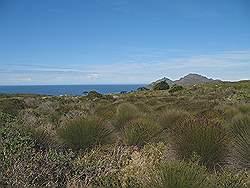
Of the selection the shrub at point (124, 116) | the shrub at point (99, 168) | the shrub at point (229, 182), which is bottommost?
the shrub at point (99, 168)

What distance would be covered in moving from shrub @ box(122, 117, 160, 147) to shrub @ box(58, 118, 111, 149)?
1.86ft

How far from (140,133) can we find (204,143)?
2405 mm

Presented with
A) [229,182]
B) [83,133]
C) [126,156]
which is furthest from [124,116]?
[229,182]

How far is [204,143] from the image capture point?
802cm

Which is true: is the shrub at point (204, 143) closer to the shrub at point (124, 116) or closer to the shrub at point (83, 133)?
the shrub at point (83, 133)

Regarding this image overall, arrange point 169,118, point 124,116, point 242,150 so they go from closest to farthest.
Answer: point 242,150 → point 169,118 → point 124,116

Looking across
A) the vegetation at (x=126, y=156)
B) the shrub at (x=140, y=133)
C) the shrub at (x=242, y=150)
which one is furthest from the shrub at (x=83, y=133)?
the shrub at (x=242, y=150)

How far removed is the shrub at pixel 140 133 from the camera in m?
9.88

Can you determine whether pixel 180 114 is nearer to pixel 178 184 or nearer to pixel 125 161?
pixel 125 161

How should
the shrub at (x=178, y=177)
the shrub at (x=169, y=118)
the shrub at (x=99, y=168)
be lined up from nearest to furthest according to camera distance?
1. the shrub at (x=178, y=177)
2. the shrub at (x=99, y=168)
3. the shrub at (x=169, y=118)

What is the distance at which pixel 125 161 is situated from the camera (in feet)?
25.3

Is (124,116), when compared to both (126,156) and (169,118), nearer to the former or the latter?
(169,118)

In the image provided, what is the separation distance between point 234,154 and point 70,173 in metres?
3.69

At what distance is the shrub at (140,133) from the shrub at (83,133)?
1.86 ft
